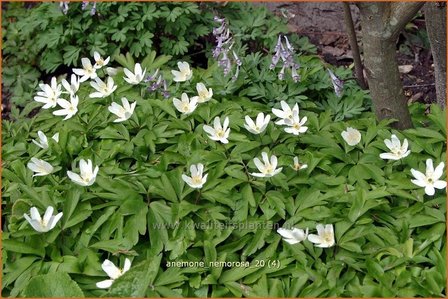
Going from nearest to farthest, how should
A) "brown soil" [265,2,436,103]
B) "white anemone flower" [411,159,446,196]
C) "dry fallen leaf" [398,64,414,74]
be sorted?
"white anemone flower" [411,159,446,196], "brown soil" [265,2,436,103], "dry fallen leaf" [398,64,414,74]

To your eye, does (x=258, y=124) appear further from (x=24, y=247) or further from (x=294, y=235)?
(x=24, y=247)

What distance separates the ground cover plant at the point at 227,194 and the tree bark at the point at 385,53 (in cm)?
13

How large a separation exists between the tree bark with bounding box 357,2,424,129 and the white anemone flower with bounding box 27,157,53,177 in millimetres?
1771

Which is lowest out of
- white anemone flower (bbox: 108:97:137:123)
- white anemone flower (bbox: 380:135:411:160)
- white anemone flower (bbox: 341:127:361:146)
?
white anemone flower (bbox: 108:97:137:123)

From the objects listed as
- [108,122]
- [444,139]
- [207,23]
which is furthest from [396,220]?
→ [207,23]

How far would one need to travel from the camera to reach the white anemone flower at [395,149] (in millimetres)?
3410

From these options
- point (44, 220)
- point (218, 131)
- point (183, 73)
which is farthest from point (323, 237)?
point (183, 73)

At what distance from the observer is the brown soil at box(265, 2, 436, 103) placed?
4.97 m

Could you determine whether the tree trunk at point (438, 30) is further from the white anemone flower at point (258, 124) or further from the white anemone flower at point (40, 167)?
the white anemone flower at point (40, 167)

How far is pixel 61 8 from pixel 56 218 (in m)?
2.21

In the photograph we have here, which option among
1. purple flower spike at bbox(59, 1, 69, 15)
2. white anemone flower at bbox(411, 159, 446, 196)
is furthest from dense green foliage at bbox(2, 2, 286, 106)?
white anemone flower at bbox(411, 159, 446, 196)

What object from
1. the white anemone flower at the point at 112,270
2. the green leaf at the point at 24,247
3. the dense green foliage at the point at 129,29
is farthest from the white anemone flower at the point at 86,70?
the white anemone flower at the point at 112,270

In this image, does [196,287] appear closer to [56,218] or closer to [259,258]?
[259,258]

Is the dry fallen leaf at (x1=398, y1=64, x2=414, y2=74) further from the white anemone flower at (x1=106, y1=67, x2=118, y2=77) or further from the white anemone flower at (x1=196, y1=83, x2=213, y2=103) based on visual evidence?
the white anemone flower at (x1=106, y1=67, x2=118, y2=77)
